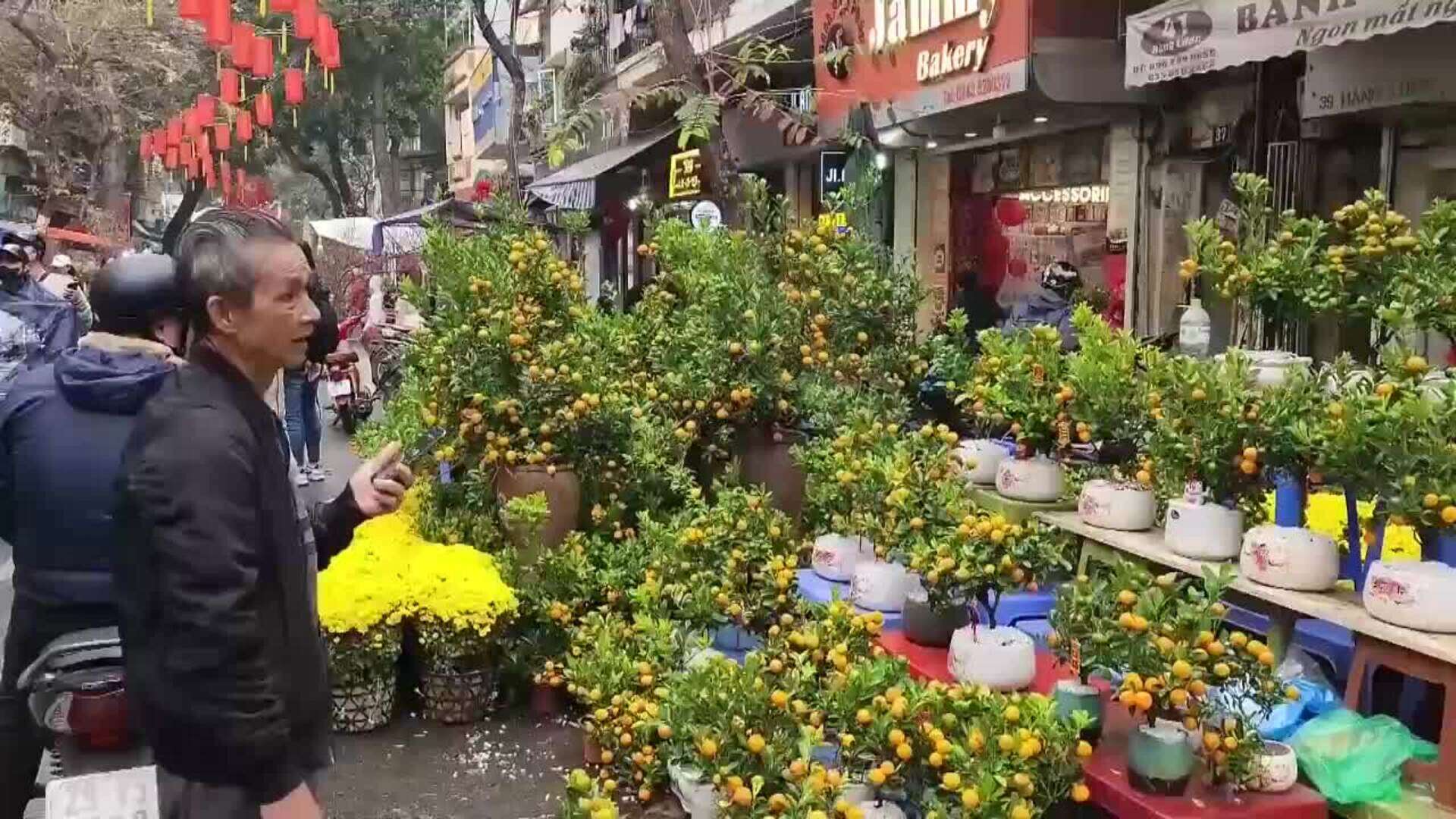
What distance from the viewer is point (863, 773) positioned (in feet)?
9.88

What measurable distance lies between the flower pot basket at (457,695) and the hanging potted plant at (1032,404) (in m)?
2.10

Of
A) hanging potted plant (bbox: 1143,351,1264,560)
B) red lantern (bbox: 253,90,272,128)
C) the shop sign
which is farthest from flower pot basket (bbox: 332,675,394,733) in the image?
red lantern (bbox: 253,90,272,128)

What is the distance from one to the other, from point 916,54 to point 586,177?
6996 mm

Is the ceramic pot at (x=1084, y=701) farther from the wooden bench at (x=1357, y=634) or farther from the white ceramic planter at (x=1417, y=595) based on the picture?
the white ceramic planter at (x=1417, y=595)

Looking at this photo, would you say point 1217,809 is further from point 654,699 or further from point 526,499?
point 526,499

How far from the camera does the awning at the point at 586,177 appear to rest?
16.0 metres

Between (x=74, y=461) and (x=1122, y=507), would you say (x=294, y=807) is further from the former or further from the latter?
(x=1122, y=507)

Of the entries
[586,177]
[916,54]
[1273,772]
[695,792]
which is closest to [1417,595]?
[1273,772]

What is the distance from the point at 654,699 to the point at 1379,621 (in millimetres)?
1837

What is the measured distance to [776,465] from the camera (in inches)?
217

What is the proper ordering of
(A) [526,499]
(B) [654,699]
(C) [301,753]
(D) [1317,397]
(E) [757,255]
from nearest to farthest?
(C) [301,753]
(D) [1317,397]
(B) [654,699]
(A) [526,499]
(E) [757,255]

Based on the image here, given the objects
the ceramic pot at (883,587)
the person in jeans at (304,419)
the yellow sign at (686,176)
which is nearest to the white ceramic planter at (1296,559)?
the ceramic pot at (883,587)

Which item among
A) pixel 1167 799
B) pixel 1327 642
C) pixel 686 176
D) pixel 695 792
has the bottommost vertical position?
pixel 695 792

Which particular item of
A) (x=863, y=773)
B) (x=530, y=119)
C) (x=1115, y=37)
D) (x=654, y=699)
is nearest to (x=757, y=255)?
(x=654, y=699)
